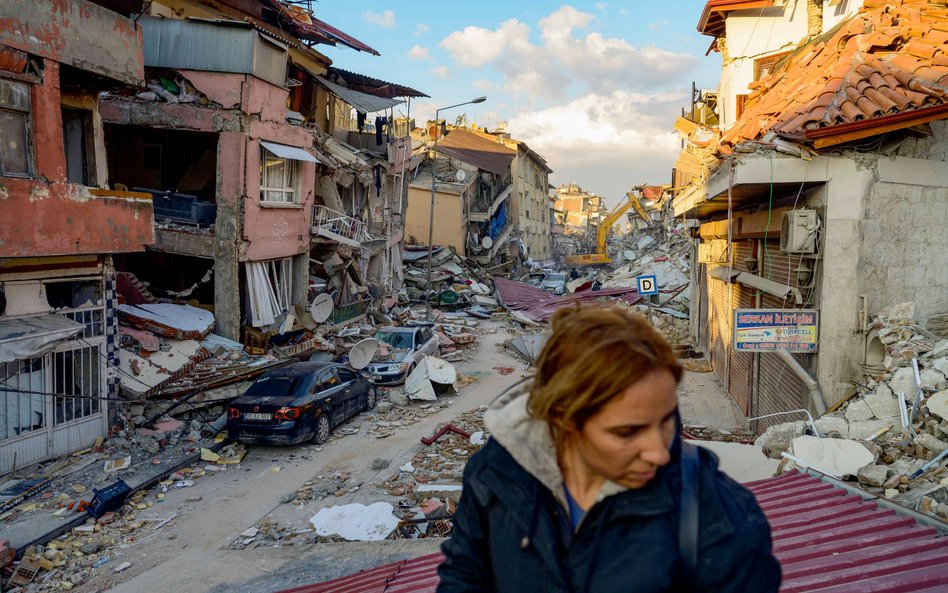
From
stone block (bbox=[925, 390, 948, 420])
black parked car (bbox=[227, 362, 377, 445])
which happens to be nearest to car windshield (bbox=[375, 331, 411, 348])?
black parked car (bbox=[227, 362, 377, 445])

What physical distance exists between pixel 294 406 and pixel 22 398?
14.8ft

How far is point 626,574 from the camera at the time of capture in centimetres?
156

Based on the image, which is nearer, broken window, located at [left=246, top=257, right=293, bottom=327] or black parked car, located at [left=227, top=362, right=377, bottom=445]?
black parked car, located at [left=227, top=362, right=377, bottom=445]

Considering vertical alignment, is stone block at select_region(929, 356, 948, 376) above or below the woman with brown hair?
below

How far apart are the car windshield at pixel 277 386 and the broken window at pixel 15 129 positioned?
5557 millimetres

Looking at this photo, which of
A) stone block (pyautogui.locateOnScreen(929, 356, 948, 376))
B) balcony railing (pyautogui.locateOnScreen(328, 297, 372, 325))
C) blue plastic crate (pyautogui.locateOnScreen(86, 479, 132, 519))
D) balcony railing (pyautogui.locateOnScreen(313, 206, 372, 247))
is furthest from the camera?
balcony railing (pyautogui.locateOnScreen(328, 297, 372, 325))

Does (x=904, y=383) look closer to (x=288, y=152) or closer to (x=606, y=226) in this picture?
(x=288, y=152)

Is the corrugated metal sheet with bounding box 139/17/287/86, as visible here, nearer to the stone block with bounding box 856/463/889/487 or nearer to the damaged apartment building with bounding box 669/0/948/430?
the damaged apartment building with bounding box 669/0/948/430

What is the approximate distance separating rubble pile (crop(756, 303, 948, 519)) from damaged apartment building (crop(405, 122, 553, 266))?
29.3 m

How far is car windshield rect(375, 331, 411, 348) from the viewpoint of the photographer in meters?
20.4

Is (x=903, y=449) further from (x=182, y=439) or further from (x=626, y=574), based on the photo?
(x=182, y=439)

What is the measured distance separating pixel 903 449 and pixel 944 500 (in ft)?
4.91

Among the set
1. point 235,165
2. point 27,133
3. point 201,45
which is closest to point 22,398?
point 27,133

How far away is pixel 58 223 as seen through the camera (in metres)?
11.1
